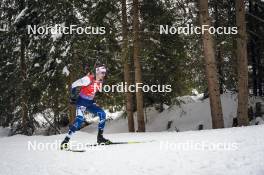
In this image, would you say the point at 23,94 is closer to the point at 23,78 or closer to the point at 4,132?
the point at 23,78

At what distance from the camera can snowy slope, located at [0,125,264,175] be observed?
6715mm

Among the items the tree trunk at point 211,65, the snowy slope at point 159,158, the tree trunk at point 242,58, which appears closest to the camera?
the snowy slope at point 159,158

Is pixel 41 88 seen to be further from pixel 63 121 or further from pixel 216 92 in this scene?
pixel 63 121

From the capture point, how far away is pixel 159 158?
780cm

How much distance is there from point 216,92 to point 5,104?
1485 centimetres

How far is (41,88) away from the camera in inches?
763

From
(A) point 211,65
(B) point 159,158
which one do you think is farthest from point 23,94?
(B) point 159,158

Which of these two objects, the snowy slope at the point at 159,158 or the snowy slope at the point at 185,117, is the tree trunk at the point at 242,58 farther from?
the snowy slope at the point at 185,117
